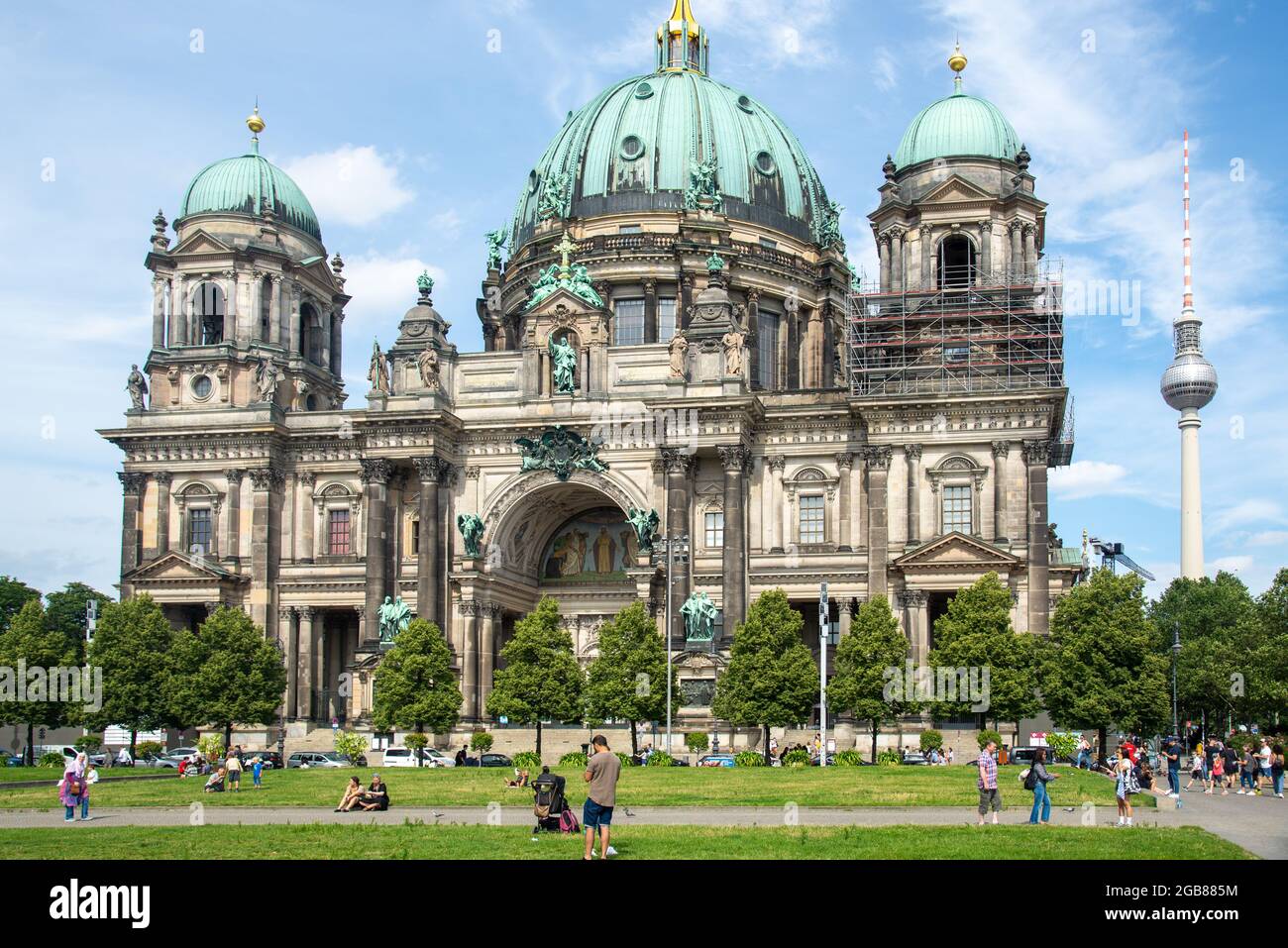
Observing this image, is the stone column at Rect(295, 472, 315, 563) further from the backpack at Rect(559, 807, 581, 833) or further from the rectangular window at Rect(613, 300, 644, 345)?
the backpack at Rect(559, 807, 581, 833)

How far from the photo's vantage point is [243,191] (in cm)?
9019

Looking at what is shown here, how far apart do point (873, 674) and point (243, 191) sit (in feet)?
158

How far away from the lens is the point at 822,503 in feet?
264

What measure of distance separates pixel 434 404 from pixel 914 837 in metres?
55.9

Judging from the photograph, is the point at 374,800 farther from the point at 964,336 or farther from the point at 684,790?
the point at 964,336

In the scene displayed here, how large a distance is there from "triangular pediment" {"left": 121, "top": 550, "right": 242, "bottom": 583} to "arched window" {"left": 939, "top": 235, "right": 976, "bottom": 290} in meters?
42.3

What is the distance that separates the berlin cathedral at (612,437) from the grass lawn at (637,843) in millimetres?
42148

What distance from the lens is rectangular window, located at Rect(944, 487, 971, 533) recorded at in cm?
7675

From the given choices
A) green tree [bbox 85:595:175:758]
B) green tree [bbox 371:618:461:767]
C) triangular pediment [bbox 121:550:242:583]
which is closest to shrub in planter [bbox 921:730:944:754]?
green tree [bbox 371:618:461:767]

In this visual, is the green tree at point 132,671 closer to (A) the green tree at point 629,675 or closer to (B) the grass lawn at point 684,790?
(A) the green tree at point 629,675

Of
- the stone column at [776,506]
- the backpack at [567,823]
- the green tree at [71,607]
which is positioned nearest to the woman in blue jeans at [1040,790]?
the backpack at [567,823]

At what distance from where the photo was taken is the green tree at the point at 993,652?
219 feet

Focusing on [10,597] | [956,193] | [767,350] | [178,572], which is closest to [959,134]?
[956,193]
